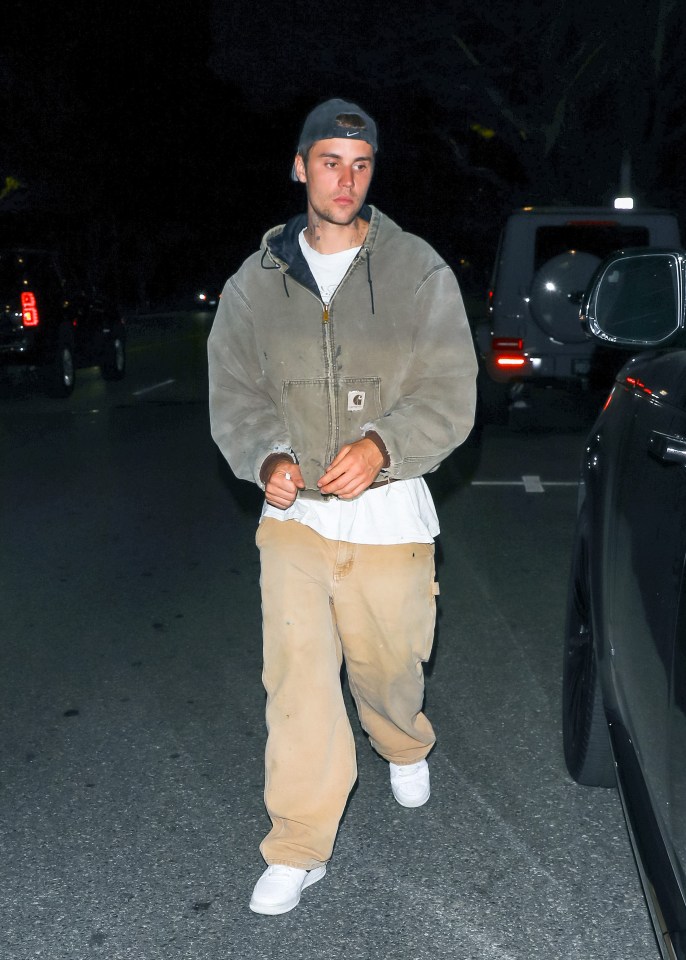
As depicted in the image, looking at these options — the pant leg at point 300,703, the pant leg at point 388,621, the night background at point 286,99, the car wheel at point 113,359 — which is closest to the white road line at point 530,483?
the pant leg at point 388,621

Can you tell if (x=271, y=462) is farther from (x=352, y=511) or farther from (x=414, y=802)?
(x=414, y=802)

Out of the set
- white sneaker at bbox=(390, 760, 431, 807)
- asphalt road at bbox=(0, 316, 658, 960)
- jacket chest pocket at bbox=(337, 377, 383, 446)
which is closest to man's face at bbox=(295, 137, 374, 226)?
jacket chest pocket at bbox=(337, 377, 383, 446)

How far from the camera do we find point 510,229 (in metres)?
11.4

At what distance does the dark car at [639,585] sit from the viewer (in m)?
2.28

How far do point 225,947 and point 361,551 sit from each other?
1043mm

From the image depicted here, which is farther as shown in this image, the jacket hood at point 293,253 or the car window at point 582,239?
the car window at point 582,239

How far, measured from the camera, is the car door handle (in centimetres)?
240

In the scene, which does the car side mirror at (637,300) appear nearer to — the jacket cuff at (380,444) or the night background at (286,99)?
the jacket cuff at (380,444)

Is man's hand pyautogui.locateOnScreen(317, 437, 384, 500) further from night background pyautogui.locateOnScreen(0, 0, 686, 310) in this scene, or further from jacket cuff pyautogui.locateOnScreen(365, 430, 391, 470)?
night background pyautogui.locateOnScreen(0, 0, 686, 310)

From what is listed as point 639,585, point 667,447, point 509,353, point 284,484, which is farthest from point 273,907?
point 509,353

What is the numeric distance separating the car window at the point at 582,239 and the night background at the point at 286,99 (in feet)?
60.2

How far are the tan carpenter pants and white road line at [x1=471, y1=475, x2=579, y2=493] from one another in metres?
6.00

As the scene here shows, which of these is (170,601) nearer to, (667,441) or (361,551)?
(361,551)

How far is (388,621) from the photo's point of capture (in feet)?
11.5
